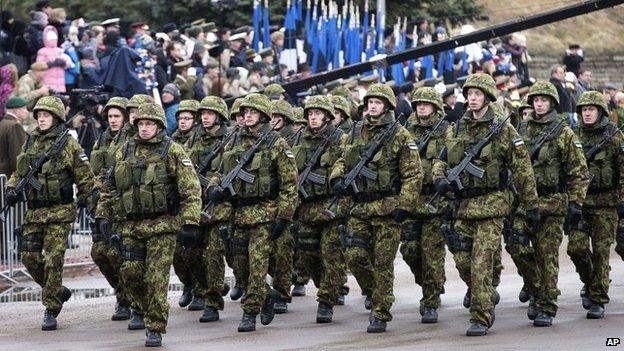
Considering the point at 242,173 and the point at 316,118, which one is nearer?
the point at 242,173

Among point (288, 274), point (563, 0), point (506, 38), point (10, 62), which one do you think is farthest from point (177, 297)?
point (563, 0)

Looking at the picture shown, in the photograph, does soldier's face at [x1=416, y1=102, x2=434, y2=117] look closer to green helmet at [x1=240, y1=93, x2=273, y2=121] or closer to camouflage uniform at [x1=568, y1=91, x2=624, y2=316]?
camouflage uniform at [x1=568, y1=91, x2=624, y2=316]

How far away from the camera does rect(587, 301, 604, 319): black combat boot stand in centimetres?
1664

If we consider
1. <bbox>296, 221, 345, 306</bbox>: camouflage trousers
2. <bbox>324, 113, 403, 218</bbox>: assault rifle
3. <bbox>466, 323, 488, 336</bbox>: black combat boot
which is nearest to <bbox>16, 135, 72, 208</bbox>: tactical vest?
<bbox>296, 221, 345, 306</bbox>: camouflage trousers

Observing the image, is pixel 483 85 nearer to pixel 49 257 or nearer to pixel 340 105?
pixel 340 105

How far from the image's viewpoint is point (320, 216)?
17.6 m

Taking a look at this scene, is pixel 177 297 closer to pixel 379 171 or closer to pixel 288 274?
pixel 288 274

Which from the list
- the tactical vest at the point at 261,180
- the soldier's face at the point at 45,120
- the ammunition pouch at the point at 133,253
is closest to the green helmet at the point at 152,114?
the ammunition pouch at the point at 133,253

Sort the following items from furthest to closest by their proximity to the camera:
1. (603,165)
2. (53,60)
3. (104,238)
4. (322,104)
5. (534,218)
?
(53,60) → (322,104) → (603,165) → (104,238) → (534,218)

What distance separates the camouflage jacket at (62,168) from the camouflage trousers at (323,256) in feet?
7.31

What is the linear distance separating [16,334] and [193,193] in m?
2.38

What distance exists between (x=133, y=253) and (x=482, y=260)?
2.94 meters

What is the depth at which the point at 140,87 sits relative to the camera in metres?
23.7

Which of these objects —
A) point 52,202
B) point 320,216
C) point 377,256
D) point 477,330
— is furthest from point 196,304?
point 477,330
